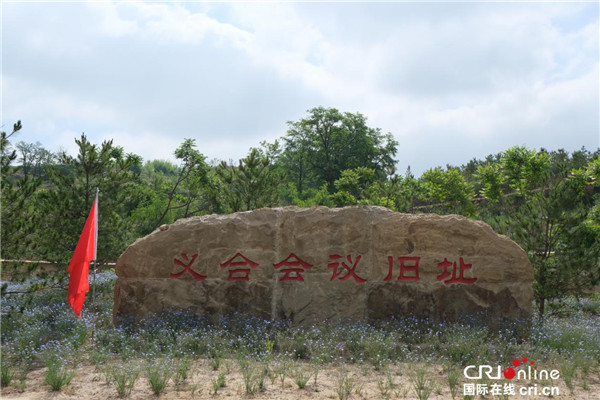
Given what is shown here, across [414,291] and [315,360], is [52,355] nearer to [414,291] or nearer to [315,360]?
[315,360]

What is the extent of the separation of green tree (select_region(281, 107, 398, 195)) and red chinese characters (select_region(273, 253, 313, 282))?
1100 inches

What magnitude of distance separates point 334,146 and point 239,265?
97.3 feet

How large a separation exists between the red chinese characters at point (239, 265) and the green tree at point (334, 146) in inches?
1103

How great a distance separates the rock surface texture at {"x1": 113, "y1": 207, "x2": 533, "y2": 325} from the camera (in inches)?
340

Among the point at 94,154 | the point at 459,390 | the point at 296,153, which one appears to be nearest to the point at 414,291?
the point at 459,390

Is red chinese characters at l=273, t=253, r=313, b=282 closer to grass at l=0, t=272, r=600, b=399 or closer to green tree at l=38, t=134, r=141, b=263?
grass at l=0, t=272, r=600, b=399

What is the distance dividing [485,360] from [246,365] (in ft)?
10.4

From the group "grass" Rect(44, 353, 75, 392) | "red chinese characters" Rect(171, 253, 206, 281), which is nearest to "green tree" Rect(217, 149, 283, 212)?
"red chinese characters" Rect(171, 253, 206, 281)

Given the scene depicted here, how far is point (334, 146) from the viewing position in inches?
1492

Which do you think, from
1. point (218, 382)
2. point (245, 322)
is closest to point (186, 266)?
point (245, 322)

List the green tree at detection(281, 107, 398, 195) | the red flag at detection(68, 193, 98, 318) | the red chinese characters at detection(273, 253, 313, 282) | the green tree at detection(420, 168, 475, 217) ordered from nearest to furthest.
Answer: the red flag at detection(68, 193, 98, 318)
the red chinese characters at detection(273, 253, 313, 282)
the green tree at detection(420, 168, 475, 217)
the green tree at detection(281, 107, 398, 195)

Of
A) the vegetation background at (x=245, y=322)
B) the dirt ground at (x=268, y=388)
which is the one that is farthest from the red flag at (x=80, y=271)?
the dirt ground at (x=268, y=388)

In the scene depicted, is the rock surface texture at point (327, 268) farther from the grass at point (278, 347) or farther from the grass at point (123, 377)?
the grass at point (123, 377)

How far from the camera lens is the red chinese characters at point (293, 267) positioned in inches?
347
